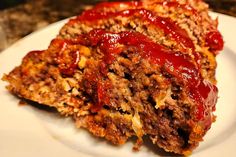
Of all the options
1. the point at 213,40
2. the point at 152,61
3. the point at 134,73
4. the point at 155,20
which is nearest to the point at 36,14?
the point at 155,20

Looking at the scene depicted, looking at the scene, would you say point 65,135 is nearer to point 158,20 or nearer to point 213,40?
point 158,20

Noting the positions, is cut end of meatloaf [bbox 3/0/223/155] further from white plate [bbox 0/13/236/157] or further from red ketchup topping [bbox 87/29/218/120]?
white plate [bbox 0/13/236/157]

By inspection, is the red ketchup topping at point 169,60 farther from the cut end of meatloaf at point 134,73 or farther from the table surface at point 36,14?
the table surface at point 36,14

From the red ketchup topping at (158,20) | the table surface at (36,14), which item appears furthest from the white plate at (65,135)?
the table surface at (36,14)

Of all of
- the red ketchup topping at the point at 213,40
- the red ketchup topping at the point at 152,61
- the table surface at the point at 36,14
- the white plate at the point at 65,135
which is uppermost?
the red ketchup topping at the point at 152,61

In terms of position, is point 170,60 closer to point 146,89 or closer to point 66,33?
point 146,89
